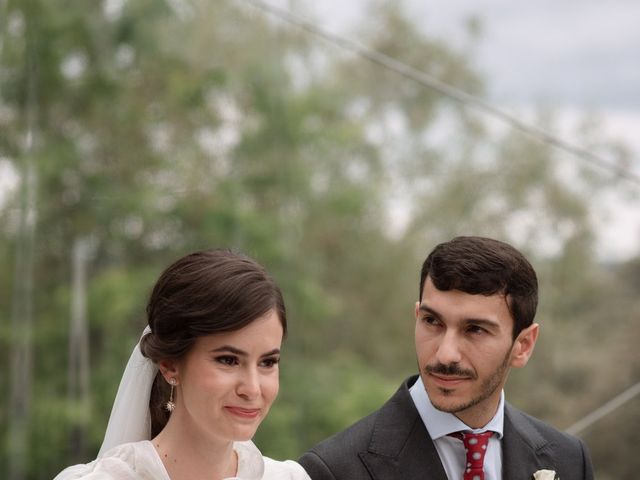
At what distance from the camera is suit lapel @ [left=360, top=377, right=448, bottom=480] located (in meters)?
2.04

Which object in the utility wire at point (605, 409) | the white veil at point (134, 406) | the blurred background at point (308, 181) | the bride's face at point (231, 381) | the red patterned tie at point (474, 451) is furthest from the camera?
the blurred background at point (308, 181)

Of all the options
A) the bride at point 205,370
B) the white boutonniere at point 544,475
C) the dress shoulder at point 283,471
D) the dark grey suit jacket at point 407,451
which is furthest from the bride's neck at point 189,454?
the white boutonniere at point 544,475

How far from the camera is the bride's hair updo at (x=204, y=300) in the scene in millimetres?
1774

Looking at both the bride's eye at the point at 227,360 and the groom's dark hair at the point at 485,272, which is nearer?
the bride's eye at the point at 227,360

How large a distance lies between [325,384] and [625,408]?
4718 mm

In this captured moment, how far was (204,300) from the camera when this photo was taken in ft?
5.85

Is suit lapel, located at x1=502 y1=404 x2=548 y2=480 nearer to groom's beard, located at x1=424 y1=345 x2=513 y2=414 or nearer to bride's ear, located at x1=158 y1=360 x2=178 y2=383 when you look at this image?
groom's beard, located at x1=424 y1=345 x2=513 y2=414

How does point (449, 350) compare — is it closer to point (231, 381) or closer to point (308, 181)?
point (231, 381)

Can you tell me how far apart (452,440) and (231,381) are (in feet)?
1.80

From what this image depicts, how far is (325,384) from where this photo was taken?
10.5m

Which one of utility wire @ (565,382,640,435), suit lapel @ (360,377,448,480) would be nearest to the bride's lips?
suit lapel @ (360,377,448,480)

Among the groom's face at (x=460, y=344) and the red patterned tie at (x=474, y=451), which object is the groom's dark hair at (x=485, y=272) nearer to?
the groom's face at (x=460, y=344)

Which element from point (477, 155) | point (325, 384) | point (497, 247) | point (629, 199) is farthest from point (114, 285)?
point (497, 247)

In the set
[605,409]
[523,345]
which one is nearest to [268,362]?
[523,345]
